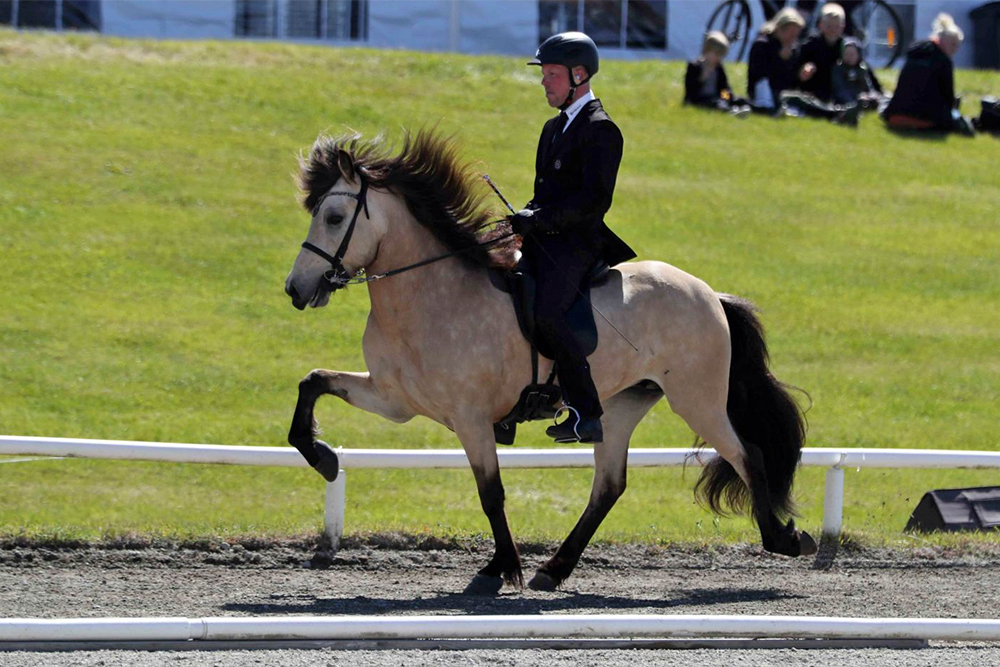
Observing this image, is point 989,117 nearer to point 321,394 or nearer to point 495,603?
point 321,394

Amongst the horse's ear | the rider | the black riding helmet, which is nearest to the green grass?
the rider

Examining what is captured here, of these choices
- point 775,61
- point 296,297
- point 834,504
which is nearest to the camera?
point 296,297

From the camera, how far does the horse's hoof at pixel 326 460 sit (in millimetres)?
7398

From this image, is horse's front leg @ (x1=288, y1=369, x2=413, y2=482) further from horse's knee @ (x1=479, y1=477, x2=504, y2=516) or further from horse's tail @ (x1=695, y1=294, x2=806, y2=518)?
horse's tail @ (x1=695, y1=294, x2=806, y2=518)

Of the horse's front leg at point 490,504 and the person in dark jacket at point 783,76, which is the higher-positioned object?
the person in dark jacket at point 783,76

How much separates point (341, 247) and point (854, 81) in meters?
15.4

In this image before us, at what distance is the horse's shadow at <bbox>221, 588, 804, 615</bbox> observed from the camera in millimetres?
6570

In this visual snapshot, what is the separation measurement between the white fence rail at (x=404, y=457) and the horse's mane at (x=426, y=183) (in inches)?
58.0

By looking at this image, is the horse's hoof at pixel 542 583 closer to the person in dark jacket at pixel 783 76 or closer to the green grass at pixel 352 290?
the green grass at pixel 352 290

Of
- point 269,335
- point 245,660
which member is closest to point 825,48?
point 269,335

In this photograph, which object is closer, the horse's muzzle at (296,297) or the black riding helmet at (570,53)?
the horse's muzzle at (296,297)

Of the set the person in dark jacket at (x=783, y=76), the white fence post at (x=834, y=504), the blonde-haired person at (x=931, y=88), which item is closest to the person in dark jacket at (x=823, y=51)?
the person in dark jacket at (x=783, y=76)

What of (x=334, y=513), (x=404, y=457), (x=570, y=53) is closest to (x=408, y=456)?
(x=404, y=457)

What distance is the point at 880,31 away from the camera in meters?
27.1
